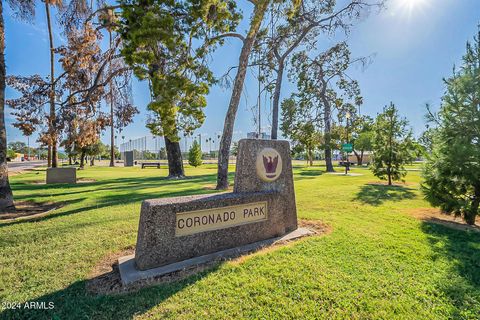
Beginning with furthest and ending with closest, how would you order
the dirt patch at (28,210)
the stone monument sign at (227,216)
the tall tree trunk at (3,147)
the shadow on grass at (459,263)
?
the tall tree trunk at (3,147), the dirt patch at (28,210), the stone monument sign at (227,216), the shadow on grass at (459,263)

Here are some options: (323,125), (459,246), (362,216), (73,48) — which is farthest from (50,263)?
(323,125)

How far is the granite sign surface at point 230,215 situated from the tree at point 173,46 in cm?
491

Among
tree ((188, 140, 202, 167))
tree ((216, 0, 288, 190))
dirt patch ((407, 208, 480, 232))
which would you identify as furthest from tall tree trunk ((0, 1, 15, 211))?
tree ((188, 140, 202, 167))

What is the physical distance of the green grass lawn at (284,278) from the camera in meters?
2.21

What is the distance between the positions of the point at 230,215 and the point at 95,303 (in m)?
1.81

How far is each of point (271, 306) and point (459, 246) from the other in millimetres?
3810

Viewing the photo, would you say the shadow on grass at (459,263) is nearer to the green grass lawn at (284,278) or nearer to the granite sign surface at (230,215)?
the green grass lawn at (284,278)

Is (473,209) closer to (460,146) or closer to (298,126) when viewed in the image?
(460,146)

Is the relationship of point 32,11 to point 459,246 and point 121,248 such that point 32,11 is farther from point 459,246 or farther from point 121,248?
point 459,246

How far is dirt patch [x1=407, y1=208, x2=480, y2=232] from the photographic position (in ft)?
16.4

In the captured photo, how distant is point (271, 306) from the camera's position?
7.41 ft

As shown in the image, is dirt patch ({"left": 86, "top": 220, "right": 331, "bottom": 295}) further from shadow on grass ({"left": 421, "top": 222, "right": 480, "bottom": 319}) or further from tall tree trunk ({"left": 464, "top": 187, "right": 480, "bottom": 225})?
tall tree trunk ({"left": 464, "top": 187, "right": 480, "bottom": 225})

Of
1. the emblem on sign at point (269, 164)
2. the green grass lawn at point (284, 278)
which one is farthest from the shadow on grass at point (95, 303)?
the emblem on sign at point (269, 164)

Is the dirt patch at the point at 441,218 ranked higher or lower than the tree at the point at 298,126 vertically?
lower
